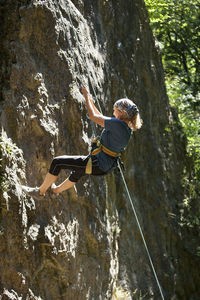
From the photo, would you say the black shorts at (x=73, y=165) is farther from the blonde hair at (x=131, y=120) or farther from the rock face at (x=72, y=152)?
the blonde hair at (x=131, y=120)

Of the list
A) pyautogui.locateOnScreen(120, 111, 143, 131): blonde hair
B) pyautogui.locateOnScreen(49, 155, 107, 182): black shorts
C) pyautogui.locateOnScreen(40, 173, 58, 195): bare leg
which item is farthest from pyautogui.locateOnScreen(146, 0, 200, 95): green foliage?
pyautogui.locateOnScreen(40, 173, 58, 195): bare leg

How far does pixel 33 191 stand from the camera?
5.21 metres

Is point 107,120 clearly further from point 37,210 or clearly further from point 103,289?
point 103,289

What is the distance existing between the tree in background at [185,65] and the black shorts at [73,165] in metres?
7.08

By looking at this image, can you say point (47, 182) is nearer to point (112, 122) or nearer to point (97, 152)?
point (97, 152)

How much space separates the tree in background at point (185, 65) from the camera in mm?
12766

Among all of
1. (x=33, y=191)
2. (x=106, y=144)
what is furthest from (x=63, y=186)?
(x=106, y=144)

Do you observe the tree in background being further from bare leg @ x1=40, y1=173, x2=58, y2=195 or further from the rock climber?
bare leg @ x1=40, y1=173, x2=58, y2=195

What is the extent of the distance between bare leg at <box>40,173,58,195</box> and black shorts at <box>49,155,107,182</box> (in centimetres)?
4

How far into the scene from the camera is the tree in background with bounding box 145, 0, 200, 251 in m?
12.8

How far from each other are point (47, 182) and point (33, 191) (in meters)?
0.20

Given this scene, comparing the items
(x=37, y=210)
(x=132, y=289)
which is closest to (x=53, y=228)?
(x=37, y=210)

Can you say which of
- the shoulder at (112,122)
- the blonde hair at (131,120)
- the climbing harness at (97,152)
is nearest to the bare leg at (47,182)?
the climbing harness at (97,152)

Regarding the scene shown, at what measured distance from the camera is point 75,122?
21.6 feet
